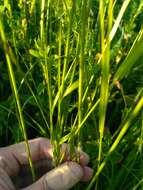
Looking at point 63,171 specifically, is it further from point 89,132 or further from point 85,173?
point 89,132

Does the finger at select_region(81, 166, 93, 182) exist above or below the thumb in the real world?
below

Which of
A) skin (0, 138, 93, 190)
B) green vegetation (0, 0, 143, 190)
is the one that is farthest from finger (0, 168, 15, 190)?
green vegetation (0, 0, 143, 190)

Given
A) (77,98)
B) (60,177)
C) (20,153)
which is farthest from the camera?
(77,98)

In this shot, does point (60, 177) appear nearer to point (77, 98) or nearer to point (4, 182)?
point (4, 182)

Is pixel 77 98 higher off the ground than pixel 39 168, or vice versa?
pixel 77 98

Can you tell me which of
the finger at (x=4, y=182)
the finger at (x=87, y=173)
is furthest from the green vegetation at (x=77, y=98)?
the finger at (x=4, y=182)

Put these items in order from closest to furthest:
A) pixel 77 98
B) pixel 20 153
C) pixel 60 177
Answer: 1. pixel 60 177
2. pixel 20 153
3. pixel 77 98

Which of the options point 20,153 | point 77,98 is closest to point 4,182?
point 20,153

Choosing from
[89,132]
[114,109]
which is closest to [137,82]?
[114,109]

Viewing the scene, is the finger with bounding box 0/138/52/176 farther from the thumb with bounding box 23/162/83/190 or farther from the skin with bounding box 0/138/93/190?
the thumb with bounding box 23/162/83/190

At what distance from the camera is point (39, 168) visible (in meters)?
1.17

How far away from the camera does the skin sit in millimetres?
965

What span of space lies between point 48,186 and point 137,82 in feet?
1.59

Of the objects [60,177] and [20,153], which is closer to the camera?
[60,177]
